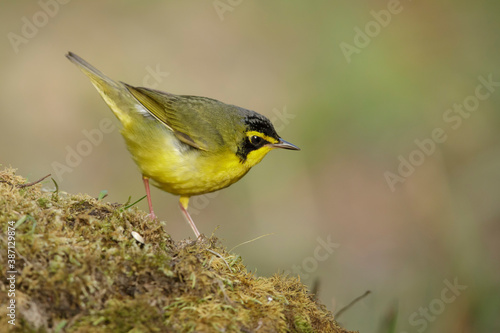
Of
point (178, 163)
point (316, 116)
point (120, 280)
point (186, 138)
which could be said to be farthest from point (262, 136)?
point (316, 116)

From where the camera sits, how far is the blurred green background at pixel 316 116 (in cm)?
922

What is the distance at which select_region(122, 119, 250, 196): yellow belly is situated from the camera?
5332mm

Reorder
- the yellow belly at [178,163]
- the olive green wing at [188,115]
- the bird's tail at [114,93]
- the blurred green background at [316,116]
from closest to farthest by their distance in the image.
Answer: the yellow belly at [178,163] → the olive green wing at [188,115] → the bird's tail at [114,93] → the blurred green background at [316,116]

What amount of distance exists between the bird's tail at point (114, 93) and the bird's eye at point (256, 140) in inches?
53.3

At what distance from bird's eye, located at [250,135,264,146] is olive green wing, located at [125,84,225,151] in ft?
1.05

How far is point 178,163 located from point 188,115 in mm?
759

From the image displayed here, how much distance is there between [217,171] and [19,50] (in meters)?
7.07

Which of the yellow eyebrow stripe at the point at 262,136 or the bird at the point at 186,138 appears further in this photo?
the yellow eyebrow stripe at the point at 262,136

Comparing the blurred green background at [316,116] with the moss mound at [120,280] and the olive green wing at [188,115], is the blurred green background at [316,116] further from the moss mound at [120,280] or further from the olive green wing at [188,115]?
the moss mound at [120,280]

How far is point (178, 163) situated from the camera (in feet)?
17.5

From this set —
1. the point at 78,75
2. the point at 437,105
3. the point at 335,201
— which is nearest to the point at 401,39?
the point at 437,105

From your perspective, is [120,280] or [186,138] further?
[186,138]

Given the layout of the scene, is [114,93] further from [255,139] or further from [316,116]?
[316,116]

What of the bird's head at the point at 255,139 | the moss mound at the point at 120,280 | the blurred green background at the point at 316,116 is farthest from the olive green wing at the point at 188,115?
the blurred green background at the point at 316,116
